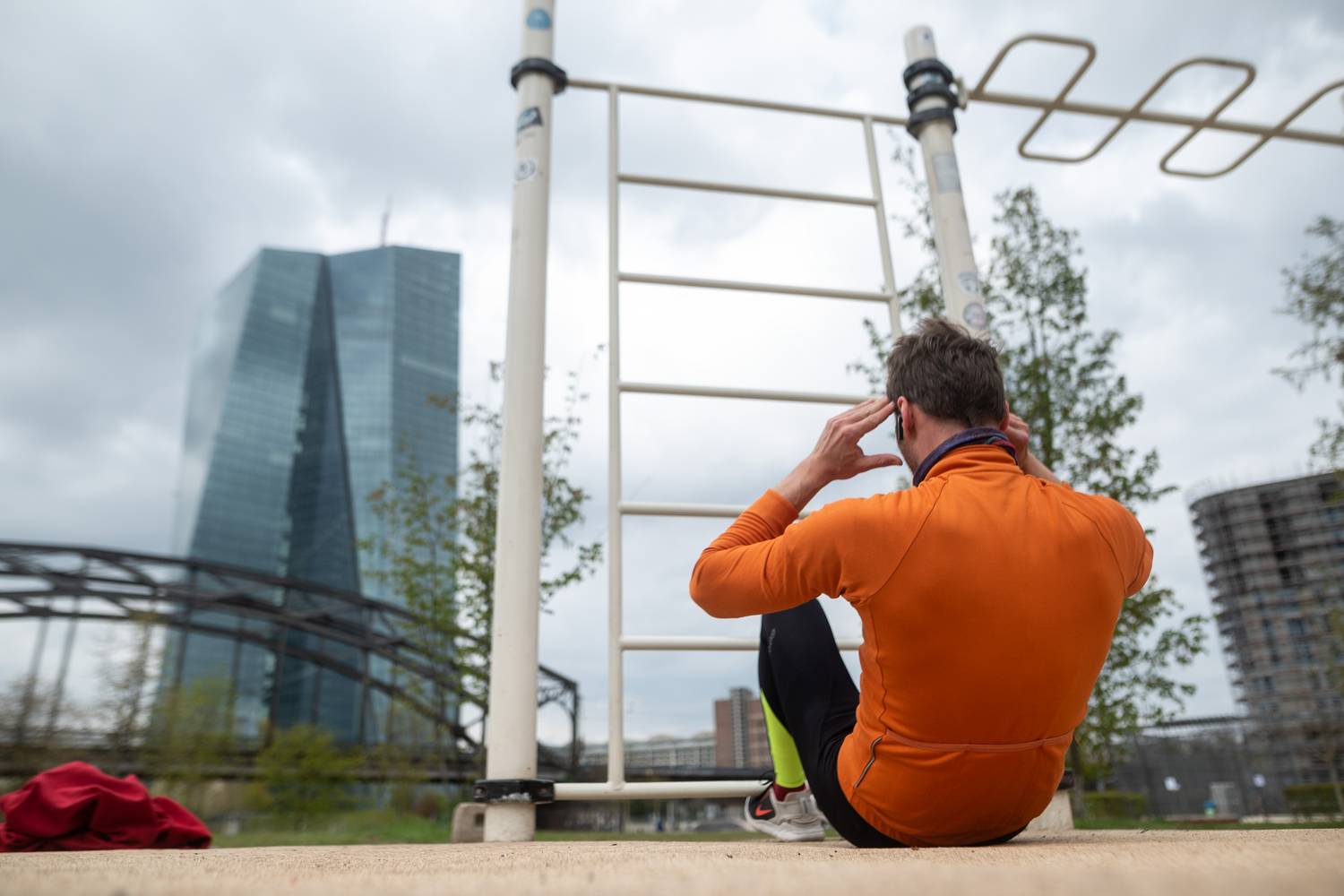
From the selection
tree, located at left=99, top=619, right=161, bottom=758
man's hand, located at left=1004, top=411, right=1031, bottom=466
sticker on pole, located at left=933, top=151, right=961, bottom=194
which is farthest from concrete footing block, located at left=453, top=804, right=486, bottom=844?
tree, located at left=99, top=619, right=161, bottom=758

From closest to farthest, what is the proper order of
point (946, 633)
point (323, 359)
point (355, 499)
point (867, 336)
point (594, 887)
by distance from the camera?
point (594, 887) < point (946, 633) < point (867, 336) < point (355, 499) < point (323, 359)

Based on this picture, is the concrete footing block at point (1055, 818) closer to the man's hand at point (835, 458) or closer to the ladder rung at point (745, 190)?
the man's hand at point (835, 458)

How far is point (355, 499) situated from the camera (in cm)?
4594

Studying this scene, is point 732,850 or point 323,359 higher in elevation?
point 323,359

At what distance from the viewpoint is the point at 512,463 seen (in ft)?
6.44

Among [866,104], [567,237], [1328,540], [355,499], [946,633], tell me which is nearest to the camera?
[946,633]

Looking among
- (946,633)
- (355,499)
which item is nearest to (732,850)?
(946,633)

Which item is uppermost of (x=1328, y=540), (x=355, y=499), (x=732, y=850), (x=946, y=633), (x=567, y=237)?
(x=355, y=499)

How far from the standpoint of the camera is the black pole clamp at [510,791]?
1724 millimetres

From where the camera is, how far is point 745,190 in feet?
8.17

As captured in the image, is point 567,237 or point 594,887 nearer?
point 594,887

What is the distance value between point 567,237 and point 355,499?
47.0m

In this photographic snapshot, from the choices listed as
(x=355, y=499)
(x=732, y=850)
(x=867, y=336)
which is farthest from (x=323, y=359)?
(x=732, y=850)

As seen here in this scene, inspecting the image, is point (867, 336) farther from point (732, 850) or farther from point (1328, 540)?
point (1328, 540)
